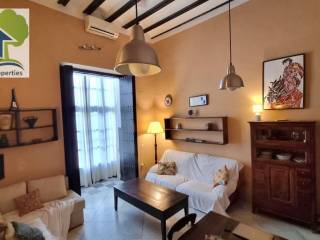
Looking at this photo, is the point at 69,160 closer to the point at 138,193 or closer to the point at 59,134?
the point at 59,134

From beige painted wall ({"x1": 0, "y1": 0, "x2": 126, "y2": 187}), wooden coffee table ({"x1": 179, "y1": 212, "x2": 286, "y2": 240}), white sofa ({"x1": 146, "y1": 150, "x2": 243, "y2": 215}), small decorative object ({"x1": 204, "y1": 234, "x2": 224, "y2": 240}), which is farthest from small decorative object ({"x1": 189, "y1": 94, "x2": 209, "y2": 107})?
small decorative object ({"x1": 204, "y1": 234, "x2": 224, "y2": 240})

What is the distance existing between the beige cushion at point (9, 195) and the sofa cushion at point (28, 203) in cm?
8

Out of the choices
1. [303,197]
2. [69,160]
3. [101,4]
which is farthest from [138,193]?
[101,4]

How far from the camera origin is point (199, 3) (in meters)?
3.31

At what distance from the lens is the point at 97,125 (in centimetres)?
487

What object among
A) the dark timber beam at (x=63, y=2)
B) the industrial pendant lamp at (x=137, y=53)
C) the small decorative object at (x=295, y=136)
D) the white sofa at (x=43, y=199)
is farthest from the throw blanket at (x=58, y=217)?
Result: the small decorative object at (x=295, y=136)

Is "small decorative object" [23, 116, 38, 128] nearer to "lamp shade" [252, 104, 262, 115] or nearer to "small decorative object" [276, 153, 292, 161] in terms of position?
"lamp shade" [252, 104, 262, 115]

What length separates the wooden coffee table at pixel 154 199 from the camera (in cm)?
252

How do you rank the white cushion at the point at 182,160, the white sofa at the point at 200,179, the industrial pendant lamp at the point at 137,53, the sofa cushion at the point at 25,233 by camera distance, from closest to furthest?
1. the industrial pendant lamp at the point at 137,53
2. the sofa cushion at the point at 25,233
3. the white sofa at the point at 200,179
4. the white cushion at the point at 182,160

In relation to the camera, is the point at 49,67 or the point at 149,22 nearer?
the point at 49,67

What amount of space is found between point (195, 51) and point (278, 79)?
5.70 ft

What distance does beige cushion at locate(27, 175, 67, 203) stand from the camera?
291 cm

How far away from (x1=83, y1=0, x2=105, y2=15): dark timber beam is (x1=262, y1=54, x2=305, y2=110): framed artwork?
291cm

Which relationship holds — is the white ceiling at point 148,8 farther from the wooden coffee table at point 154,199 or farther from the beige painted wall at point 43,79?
the wooden coffee table at point 154,199
